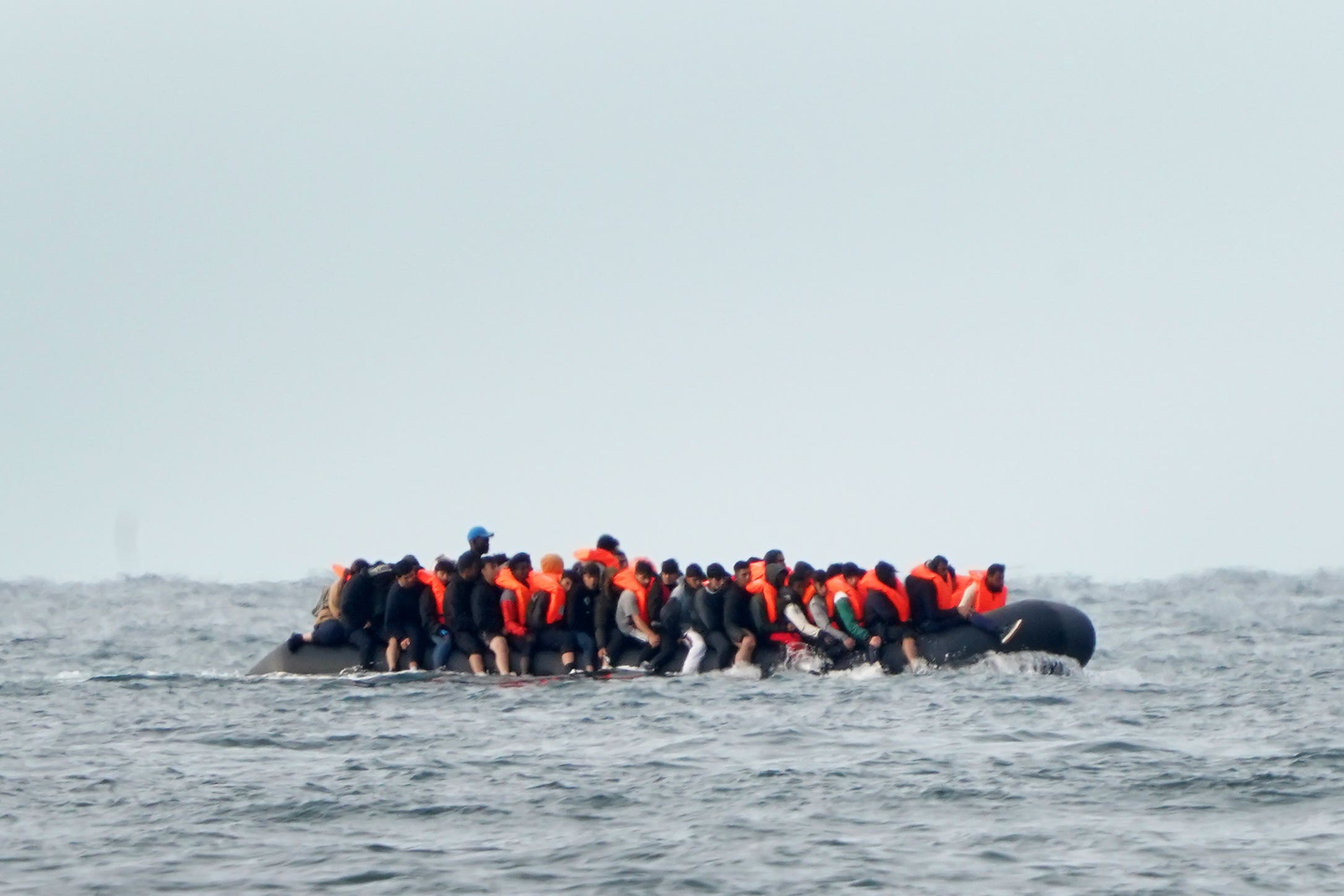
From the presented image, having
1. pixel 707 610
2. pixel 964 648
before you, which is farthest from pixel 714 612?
pixel 964 648

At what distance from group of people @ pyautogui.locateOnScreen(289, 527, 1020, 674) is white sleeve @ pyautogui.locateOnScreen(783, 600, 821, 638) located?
0.02 m

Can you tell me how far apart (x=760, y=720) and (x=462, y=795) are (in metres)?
4.50

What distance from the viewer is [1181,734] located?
1792cm

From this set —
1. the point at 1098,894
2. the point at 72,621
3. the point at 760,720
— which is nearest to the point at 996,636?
the point at 760,720

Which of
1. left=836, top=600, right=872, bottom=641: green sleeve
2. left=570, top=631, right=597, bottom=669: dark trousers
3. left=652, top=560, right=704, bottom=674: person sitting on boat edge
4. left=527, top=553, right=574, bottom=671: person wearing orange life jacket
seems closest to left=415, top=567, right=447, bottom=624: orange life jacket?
left=527, top=553, right=574, bottom=671: person wearing orange life jacket

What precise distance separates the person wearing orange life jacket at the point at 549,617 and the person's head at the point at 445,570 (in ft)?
3.15

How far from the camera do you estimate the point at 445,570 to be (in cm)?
2327

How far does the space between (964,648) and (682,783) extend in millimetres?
7553

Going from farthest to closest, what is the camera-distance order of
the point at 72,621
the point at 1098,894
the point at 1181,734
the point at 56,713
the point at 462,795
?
the point at 72,621, the point at 56,713, the point at 1181,734, the point at 462,795, the point at 1098,894

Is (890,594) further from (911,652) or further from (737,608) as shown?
(737,608)

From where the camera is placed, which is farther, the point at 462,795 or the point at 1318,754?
the point at 1318,754

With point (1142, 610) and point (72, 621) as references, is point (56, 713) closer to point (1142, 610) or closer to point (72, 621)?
point (72, 621)

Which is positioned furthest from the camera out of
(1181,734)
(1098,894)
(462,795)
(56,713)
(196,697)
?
(196,697)

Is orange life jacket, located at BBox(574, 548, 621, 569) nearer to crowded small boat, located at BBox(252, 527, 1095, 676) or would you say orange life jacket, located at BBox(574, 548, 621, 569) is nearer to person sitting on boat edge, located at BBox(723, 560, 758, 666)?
crowded small boat, located at BBox(252, 527, 1095, 676)
